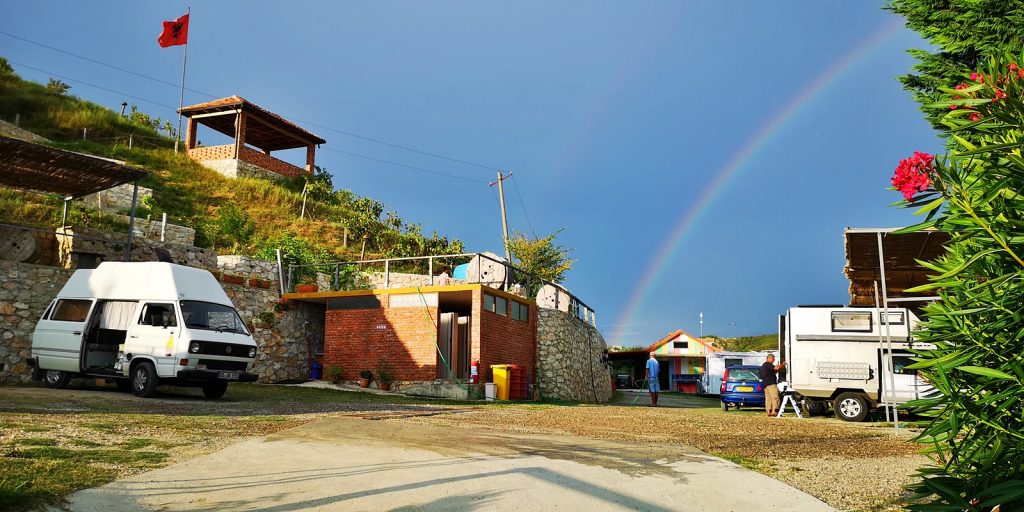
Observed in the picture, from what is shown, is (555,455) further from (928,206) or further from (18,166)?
(18,166)

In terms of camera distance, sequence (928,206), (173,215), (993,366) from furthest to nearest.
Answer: (173,215) < (928,206) < (993,366)

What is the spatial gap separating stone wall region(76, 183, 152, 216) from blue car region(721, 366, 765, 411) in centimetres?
2161

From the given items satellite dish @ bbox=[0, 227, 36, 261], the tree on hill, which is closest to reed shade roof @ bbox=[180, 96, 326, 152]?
satellite dish @ bbox=[0, 227, 36, 261]

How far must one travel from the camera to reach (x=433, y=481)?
5.53 meters

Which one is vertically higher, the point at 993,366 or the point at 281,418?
the point at 993,366

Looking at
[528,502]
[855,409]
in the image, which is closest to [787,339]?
[855,409]

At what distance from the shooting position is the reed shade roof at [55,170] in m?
14.6

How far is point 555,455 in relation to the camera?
7.21 m

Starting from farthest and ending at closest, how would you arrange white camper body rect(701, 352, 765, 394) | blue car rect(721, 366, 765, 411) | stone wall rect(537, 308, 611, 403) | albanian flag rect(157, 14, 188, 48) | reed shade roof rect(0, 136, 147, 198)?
1. albanian flag rect(157, 14, 188, 48)
2. white camper body rect(701, 352, 765, 394)
3. stone wall rect(537, 308, 611, 403)
4. blue car rect(721, 366, 765, 411)
5. reed shade roof rect(0, 136, 147, 198)

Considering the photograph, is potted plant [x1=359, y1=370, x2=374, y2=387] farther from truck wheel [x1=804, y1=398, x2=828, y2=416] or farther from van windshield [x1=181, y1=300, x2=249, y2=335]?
truck wheel [x1=804, y1=398, x2=828, y2=416]

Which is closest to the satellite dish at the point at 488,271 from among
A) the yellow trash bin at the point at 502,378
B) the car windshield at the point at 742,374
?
the yellow trash bin at the point at 502,378

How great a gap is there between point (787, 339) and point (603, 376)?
51.5 ft

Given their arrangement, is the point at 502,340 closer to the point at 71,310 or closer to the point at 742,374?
the point at 742,374

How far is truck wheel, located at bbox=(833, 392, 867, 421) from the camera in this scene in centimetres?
1573
